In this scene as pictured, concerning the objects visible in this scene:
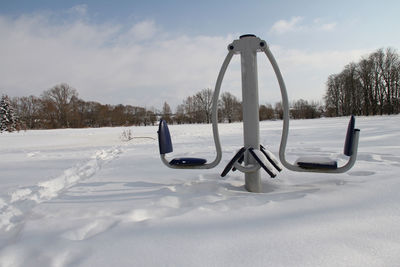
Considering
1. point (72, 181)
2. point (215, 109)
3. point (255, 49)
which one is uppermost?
point (255, 49)

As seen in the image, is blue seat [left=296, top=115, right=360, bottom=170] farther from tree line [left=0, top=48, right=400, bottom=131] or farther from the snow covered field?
tree line [left=0, top=48, right=400, bottom=131]

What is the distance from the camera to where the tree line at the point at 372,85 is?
30.4m

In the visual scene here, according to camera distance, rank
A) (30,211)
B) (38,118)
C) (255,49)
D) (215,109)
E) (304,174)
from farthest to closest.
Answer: (38,118), (304,174), (215,109), (255,49), (30,211)

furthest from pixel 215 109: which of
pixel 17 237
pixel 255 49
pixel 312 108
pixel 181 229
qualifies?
pixel 312 108

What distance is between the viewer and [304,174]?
214 cm

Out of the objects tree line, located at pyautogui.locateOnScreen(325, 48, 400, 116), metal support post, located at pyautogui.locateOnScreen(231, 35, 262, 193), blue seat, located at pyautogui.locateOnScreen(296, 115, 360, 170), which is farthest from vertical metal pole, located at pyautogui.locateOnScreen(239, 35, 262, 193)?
tree line, located at pyautogui.locateOnScreen(325, 48, 400, 116)

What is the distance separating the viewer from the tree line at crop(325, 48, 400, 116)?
3041cm

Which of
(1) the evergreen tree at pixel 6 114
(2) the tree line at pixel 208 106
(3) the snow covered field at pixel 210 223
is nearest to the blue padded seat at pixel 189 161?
(3) the snow covered field at pixel 210 223

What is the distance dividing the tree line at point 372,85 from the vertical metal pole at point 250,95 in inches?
1528

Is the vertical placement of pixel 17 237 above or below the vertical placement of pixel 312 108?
below

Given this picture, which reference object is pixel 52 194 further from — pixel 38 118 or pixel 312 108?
pixel 312 108

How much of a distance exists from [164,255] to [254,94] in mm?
1365

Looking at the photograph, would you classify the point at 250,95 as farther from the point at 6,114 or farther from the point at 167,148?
the point at 6,114

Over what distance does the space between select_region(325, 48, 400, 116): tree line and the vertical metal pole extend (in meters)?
38.8
